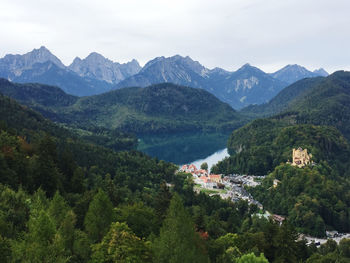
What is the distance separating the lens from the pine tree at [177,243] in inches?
1033

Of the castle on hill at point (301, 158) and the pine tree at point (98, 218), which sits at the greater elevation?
the pine tree at point (98, 218)

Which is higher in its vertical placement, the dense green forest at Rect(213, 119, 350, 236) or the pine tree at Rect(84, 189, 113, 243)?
the pine tree at Rect(84, 189, 113, 243)

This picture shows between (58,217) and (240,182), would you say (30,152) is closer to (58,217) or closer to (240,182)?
(58,217)

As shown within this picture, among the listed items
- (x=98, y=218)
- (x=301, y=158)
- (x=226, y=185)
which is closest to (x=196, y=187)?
(x=226, y=185)

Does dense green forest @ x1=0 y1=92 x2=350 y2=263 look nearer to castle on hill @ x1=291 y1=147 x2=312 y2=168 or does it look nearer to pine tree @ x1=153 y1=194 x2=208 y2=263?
pine tree @ x1=153 y1=194 x2=208 y2=263

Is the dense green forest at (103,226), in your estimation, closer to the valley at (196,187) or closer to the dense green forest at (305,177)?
the valley at (196,187)

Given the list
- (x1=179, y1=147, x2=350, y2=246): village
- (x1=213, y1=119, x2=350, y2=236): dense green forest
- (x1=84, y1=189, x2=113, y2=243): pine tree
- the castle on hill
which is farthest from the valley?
the castle on hill

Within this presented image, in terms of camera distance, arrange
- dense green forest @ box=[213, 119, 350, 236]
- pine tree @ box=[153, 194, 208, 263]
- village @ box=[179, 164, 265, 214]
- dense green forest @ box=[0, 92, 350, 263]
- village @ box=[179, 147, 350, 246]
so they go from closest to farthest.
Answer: pine tree @ box=[153, 194, 208, 263]
dense green forest @ box=[0, 92, 350, 263]
dense green forest @ box=[213, 119, 350, 236]
village @ box=[179, 147, 350, 246]
village @ box=[179, 164, 265, 214]

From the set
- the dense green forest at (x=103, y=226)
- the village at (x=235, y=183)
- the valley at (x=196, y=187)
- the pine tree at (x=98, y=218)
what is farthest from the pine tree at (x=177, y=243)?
the village at (x=235, y=183)

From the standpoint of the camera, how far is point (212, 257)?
37969 mm

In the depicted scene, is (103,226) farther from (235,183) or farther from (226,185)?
(235,183)

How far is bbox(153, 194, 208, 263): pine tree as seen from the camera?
2623 cm

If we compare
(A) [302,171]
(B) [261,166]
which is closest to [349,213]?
(A) [302,171]

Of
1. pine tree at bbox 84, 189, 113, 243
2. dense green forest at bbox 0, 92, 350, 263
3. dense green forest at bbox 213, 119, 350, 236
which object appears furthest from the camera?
dense green forest at bbox 213, 119, 350, 236
